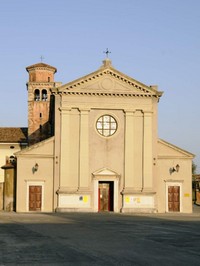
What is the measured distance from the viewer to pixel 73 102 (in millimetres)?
37594

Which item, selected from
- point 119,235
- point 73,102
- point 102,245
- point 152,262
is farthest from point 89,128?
point 152,262

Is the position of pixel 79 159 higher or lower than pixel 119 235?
higher

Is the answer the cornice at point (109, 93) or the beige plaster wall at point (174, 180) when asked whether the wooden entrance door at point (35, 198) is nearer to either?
the cornice at point (109, 93)

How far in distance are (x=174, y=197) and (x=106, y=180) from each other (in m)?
5.30

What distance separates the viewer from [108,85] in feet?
125

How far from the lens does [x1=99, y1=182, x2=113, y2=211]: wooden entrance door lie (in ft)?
123

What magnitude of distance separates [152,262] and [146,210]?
1025 inches

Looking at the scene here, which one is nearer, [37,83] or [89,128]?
[89,128]

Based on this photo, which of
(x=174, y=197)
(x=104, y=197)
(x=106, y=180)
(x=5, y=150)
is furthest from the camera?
(x=5, y=150)

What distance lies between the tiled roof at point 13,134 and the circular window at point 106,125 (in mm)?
20582

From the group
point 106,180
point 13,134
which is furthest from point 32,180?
point 13,134

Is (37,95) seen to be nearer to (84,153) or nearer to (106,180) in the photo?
(84,153)

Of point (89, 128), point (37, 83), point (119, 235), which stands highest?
point (37, 83)

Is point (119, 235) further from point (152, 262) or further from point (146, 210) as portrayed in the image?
point (146, 210)
